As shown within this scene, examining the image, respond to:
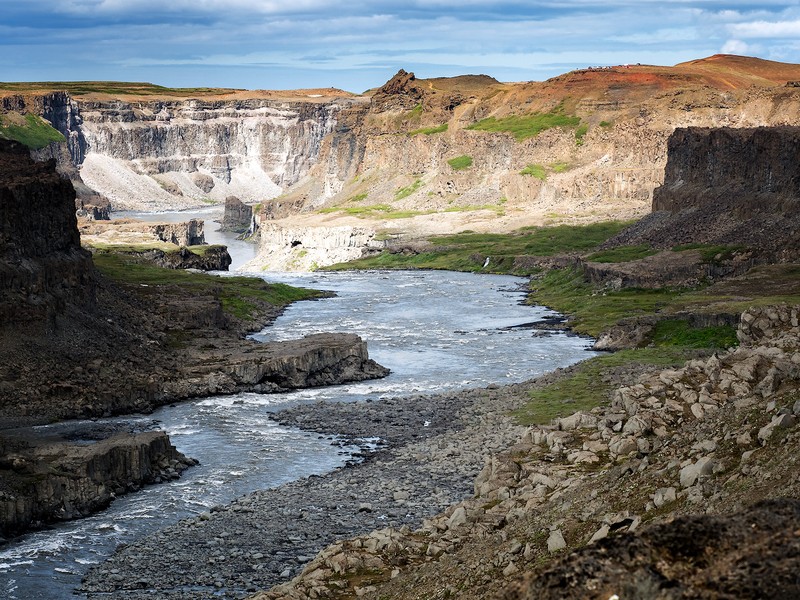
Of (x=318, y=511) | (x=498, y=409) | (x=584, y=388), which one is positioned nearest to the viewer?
(x=318, y=511)

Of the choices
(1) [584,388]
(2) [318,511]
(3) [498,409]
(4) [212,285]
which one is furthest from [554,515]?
(4) [212,285]

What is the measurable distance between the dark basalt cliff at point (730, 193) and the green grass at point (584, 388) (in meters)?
51.6

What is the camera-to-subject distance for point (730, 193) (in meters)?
161

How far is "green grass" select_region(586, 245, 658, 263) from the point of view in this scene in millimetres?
155250

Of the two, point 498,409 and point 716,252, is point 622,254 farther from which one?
point 498,409

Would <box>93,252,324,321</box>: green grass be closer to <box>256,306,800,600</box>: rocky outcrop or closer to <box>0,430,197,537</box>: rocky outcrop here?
<box>0,430,197,537</box>: rocky outcrop

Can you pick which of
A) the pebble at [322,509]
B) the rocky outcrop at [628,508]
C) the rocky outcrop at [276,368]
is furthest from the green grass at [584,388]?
the rocky outcrop at [628,508]

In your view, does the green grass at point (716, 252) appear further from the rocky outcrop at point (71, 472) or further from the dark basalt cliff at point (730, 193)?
the rocky outcrop at point (71, 472)

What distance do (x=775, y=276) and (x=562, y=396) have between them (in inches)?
2120

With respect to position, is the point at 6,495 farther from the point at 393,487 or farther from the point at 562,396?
the point at 562,396

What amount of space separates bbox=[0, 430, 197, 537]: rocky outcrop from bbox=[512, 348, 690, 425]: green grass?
20106mm

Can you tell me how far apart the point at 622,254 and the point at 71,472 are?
4566 inches

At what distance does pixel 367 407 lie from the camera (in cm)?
7425

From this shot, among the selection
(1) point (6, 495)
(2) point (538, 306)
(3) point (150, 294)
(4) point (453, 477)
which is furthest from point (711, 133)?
(1) point (6, 495)
